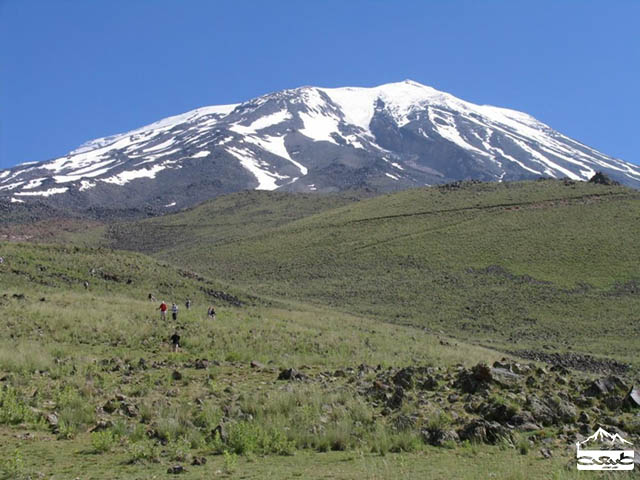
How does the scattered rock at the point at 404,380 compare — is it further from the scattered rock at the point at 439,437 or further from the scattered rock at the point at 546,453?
the scattered rock at the point at 546,453

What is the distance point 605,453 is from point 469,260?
58.8 m

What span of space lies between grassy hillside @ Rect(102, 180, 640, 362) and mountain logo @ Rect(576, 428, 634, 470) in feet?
90.9

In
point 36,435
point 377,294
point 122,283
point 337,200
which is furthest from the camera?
point 337,200

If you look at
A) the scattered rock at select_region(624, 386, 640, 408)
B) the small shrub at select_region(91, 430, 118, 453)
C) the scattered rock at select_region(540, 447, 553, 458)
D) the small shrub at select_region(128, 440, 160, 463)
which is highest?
the small shrub at select_region(91, 430, 118, 453)

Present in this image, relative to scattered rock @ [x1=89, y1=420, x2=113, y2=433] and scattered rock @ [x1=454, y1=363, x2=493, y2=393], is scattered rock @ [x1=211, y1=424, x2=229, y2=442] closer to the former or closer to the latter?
scattered rock @ [x1=89, y1=420, x2=113, y2=433]

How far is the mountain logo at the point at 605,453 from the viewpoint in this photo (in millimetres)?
7887

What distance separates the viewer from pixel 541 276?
59.0 meters

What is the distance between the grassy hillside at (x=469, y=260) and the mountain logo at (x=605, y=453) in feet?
90.9

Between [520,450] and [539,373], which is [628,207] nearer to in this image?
[539,373]

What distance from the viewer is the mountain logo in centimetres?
789

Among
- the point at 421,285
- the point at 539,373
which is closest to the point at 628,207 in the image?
the point at 421,285

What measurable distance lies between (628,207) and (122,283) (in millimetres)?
65699

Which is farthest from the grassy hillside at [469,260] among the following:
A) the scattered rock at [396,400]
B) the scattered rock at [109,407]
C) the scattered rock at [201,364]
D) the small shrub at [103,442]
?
the small shrub at [103,442]

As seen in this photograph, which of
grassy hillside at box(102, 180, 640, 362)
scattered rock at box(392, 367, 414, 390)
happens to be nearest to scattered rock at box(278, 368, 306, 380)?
scattered rock at box(392, 367, 414, 390)
